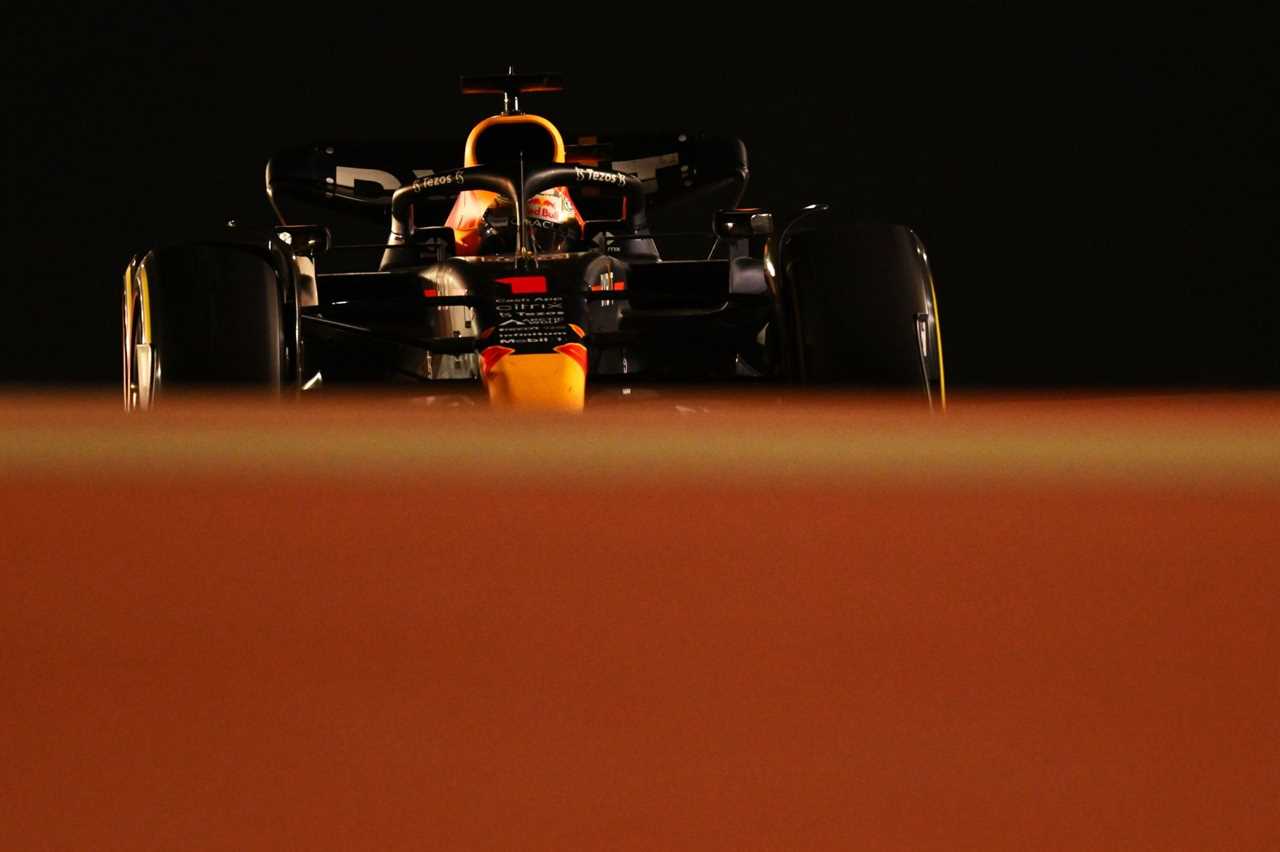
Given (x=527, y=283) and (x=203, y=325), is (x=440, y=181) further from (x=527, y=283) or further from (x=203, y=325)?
(x=203, y=325)

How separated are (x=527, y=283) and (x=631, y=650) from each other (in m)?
1.57

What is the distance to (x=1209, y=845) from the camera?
0.43 metres

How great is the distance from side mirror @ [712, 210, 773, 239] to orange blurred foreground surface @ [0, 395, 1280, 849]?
1355mm

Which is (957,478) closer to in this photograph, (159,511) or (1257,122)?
(159,511)

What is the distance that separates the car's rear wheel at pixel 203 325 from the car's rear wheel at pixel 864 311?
0.75m

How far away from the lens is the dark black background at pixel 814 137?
574 centimetres

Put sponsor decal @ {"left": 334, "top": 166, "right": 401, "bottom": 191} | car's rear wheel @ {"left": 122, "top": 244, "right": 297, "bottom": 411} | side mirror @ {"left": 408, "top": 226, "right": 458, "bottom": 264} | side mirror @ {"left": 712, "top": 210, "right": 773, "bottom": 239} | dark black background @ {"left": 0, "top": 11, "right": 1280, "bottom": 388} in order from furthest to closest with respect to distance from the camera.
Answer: dark black background @ {"left": 0, "top": 11, "right": 1280, "bottom": 388}
sponsor decal @ {"left": 334, "top": 166, "right": 401, "bottom": 191}
side mirror @ {"left": 408, "top": 226, "right": 458, "bottom": 264}
side mirror @ {"left": 712, "top": 210, "right": 773, "bottom": 239}
car's rear wheel @ {"left": 122, "top": 244, "right": 297, "bottom": 411}

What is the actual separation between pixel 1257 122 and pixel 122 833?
237 inches

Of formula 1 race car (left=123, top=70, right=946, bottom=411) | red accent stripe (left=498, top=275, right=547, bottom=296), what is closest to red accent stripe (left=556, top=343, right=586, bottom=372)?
formula 1 race car (left=123, top=70, right=946, bottom=411)

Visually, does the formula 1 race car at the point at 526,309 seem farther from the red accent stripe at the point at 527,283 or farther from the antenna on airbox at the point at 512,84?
the antenna on airbox at the point at 512,84

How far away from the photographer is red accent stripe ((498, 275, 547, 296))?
2104 mm

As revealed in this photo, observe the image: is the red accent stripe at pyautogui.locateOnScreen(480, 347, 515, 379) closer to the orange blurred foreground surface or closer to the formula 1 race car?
the formula 1 race car

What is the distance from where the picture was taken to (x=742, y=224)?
89.7 inches

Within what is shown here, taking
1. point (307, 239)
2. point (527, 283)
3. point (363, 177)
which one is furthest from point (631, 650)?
point (363, 177)
